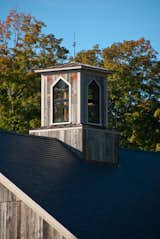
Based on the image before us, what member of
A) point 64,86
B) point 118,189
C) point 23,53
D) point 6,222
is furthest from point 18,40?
point 6,222

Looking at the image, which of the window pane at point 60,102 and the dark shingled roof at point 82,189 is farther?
the window pane at point 60,102

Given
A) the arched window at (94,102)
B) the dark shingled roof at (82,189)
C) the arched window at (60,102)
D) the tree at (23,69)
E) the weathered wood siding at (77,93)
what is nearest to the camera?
the dark shingled roof at (82,189)

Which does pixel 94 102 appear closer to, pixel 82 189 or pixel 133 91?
pixel 82 189

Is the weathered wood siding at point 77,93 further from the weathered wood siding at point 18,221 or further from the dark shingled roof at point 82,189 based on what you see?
the weathered wood siding at point 18,221

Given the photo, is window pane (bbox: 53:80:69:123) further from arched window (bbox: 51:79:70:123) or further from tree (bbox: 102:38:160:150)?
tree (bbox: 102:38:160:150)

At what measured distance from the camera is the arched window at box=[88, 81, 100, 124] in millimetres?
31406

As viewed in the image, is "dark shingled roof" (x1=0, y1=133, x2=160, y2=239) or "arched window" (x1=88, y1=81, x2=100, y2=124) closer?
"dark shingled roof" (x1=0, y1=133, x2=160, y2=239)

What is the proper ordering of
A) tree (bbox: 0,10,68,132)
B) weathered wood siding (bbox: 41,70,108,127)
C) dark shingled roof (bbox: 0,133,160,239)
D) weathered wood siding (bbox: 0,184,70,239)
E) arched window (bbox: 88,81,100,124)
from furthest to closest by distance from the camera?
tree (bbox: 0,10,68,132) < arched window (bbox: 88,81,100,124) < weathered wood siding (bbox: 41,70,108,127) < dark shingled roof (bbox: 0,133,160,239) < weathered wood siding (bbox: 0,184,70,239)

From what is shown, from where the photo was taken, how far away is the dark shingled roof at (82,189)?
24484mm

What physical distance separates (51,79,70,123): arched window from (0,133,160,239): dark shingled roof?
169cm

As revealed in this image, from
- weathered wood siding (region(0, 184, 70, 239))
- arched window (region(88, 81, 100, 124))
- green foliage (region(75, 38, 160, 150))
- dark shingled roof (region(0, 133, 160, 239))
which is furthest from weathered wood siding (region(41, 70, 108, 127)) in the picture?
green foliage (region(75, 38, 160, 150))

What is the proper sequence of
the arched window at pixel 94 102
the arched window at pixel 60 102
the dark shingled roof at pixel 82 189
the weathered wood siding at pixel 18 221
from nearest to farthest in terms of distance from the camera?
the weathered wood siding at pixel 18 221 < the dark shingled roof at pixel 82 189 < the arched window at pixel 60 102 < the arched window at pixel 94 102

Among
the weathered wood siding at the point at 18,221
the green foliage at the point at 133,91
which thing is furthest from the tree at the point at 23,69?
the weathered wood siding at the point at 18,221

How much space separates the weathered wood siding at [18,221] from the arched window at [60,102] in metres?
7.42
